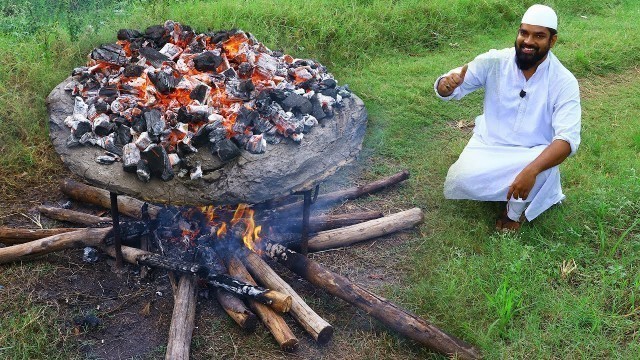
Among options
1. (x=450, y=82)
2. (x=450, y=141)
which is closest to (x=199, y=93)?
(x=450, y=82)

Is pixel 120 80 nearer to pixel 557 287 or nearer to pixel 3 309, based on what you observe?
pixel 3 309

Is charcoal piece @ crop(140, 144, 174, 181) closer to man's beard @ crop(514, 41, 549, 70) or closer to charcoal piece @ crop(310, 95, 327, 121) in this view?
charcoal piece @ crop(310, 95, 327, 121)

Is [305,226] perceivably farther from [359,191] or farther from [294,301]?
[359,191]

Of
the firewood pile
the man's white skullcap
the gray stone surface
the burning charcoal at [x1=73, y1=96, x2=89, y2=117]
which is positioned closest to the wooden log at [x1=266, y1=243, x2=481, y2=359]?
the firewood pile

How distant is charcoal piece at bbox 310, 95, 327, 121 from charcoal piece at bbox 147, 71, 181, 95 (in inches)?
34.9

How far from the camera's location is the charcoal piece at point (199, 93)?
3.70 meters

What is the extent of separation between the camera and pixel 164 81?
3.73 m

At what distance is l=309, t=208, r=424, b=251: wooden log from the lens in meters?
4.37

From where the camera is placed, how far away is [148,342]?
3.50 meters

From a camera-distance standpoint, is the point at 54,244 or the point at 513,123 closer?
the point at 54,244

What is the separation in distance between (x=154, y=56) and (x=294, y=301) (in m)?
1.94

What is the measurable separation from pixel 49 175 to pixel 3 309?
1.74 metres

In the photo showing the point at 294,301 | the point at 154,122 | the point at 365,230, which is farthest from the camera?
the point at 365,230

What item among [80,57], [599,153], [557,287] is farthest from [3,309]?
[599,153]
